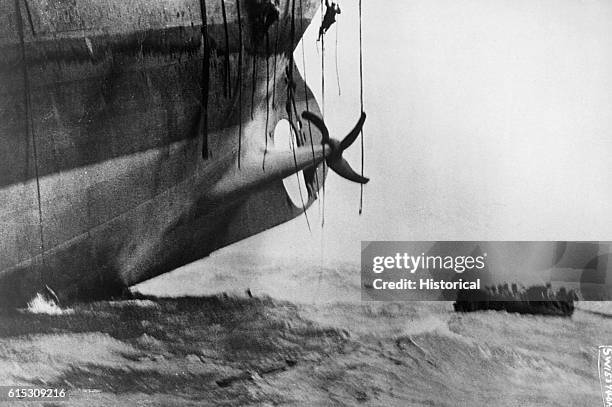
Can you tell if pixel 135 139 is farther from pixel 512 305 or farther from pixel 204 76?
pixel 512 305

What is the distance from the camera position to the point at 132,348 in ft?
7.38

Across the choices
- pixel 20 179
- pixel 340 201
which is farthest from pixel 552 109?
pixel 20 179

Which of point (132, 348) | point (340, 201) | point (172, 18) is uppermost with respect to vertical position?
point (172, 18)

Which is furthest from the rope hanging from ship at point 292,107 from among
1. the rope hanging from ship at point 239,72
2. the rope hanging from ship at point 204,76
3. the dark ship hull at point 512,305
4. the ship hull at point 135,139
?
the dark ship hull at point 512,305

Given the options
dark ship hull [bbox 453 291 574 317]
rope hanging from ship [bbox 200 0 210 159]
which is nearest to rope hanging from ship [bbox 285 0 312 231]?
rope hanging from ship [bbox 200 0 210 159]

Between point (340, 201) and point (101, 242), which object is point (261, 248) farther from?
point (101, 242)

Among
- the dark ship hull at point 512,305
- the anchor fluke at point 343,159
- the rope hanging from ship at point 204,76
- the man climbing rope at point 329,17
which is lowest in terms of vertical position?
the dark ship hull at point 512,305

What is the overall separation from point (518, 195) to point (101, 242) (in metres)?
1.46

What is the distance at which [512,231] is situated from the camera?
223 centimetres

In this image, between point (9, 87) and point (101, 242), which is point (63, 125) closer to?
point (9, 87)

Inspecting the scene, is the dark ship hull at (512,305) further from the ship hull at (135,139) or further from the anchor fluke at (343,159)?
the ship hull at (135,139)

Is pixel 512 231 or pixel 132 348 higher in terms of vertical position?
pixel 512 231

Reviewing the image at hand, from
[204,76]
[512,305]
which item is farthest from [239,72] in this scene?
[512,305]

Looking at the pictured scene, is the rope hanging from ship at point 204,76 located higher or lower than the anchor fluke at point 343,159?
higher
